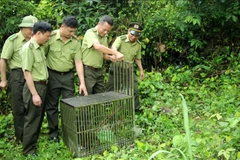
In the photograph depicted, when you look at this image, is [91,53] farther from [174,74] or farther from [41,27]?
[174,74]

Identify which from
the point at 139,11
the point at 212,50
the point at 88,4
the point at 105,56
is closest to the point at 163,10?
the point at 139,11

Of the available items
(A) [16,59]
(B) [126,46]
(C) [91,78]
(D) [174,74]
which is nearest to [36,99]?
(A) [16,59]

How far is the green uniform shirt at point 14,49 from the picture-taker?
400cm

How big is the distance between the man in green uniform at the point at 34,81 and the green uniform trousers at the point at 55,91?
0.41 m

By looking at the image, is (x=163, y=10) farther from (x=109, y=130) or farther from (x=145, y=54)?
(x=109, y=130)

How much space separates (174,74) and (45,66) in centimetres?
358

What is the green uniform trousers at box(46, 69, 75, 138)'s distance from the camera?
4.23 m

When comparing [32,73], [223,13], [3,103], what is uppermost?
[223,13]

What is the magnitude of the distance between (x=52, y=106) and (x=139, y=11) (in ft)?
11.1

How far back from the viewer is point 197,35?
6977mm

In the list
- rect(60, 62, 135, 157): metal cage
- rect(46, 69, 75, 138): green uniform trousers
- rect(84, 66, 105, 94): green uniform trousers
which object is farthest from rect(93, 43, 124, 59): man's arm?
rect(46, 69, 75, 138): green uniform trousers

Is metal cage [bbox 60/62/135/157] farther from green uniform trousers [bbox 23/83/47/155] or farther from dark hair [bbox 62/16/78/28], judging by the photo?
dark hair [bbox 62/16/78/28]

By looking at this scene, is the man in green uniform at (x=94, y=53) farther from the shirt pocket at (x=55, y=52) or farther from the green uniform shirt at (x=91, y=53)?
the shirt pocket at (x=55, y=52)

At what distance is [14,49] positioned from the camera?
4.06 metres
